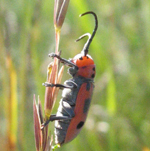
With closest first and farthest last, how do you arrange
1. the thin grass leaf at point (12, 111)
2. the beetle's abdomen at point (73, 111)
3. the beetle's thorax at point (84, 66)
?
1. the beetle's abdomen at point (73, 111)
2. the thin grass leaf at point (12, 111)
3. the beetle's thorax at point (84, 66)

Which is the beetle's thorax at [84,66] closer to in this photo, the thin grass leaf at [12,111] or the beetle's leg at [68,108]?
the beetle's leg at [68,108]


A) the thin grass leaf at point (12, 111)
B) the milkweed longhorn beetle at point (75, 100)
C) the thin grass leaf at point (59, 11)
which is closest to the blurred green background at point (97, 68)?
the thin grass leaf at point (12, 111)

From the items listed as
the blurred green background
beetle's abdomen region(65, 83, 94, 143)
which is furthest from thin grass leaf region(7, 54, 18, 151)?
beetle's abdomen region(65, 83, 94, 143)

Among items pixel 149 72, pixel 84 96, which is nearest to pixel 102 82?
pixel 149 72

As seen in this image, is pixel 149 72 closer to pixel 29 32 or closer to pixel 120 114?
pixel 120 114

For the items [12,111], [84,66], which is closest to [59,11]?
[84,66]

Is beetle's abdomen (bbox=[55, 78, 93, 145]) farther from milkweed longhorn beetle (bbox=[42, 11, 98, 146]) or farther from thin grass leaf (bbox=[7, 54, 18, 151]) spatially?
thin grass leaf (bbox=[7, 54, 18, 151])

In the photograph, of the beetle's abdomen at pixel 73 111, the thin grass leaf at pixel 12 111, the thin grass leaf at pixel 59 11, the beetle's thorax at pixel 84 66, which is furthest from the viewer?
the beetle's thorax at pixel 84 66
